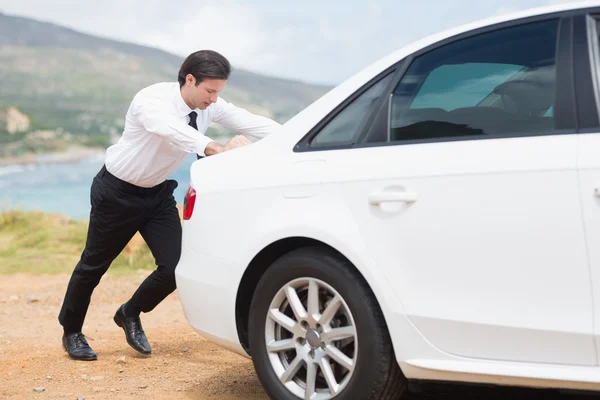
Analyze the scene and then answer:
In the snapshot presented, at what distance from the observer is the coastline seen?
160550 mm

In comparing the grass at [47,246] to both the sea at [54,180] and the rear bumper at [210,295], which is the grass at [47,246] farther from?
the sea at [54,180]

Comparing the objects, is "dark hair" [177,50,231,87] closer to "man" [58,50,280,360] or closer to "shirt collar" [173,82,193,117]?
"man" [58,50,280,360]

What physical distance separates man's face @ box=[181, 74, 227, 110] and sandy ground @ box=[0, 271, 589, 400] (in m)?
1.50

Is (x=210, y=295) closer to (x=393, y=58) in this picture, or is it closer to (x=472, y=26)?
(x=393, y=58)

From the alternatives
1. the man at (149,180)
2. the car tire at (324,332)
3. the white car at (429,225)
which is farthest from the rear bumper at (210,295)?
the man at (149,180)

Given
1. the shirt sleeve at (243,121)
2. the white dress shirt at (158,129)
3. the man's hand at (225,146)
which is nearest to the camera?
the man's hand at (225,146)

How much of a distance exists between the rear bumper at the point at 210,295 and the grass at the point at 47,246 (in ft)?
21.6

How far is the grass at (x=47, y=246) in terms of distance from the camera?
11523mm

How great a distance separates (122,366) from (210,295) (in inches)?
64.1

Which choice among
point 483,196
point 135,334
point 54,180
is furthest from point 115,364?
point 54,180

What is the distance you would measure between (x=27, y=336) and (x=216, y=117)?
2.42 m

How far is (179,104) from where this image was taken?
5328mm

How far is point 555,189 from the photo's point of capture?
326cm

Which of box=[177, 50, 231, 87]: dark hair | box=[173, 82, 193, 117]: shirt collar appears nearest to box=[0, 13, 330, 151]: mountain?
box=[173, 82, 193, 117]: shirt collar
